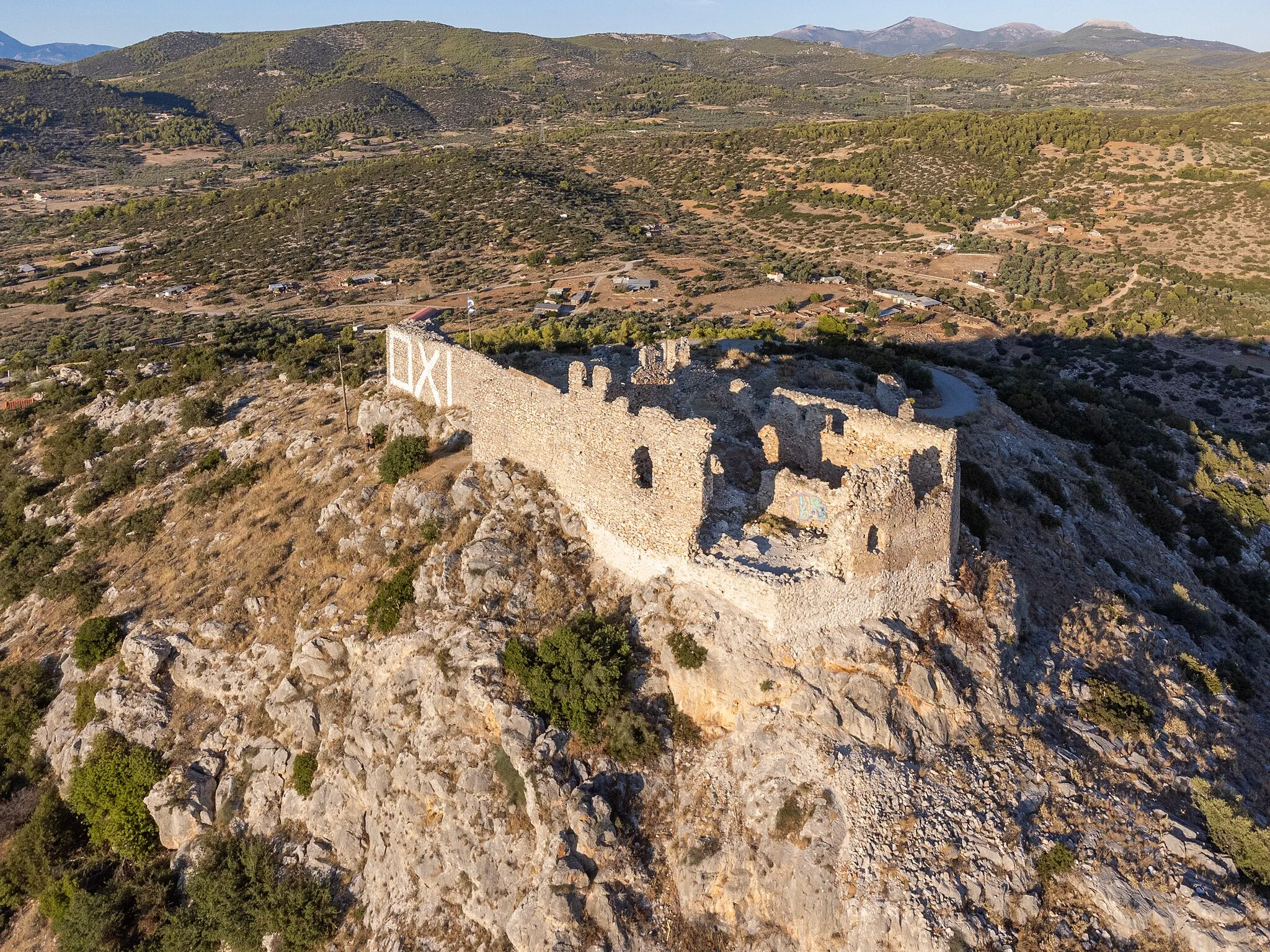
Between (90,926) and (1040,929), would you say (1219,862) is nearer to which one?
(1040,929)

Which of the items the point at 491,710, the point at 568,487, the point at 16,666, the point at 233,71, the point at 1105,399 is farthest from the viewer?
the point at 233,71

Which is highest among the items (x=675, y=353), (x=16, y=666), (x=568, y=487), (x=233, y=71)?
(x=233, y=71)

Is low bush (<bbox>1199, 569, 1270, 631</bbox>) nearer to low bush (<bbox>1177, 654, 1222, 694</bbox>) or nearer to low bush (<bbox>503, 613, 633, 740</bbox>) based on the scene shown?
low bush (<bbox>1177, 654, 1222, 694</bbox>)

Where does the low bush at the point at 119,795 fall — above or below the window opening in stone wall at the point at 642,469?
below

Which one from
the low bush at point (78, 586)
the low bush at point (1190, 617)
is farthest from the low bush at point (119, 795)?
the low bush at point (1190, 617)

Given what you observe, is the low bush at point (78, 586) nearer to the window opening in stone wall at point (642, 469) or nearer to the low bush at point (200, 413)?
the low bush at point (200, 413)

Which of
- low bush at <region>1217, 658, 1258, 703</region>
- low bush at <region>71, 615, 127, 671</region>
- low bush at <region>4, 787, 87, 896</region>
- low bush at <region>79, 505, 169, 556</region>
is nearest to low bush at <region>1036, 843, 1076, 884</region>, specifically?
low bush at <region>1217, 658, 1258, 703</region>

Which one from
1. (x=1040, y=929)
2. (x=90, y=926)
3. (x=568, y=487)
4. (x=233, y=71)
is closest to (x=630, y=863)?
(x=1040, y=929)
